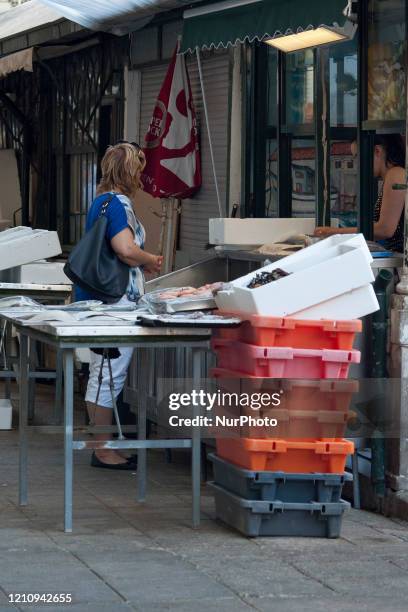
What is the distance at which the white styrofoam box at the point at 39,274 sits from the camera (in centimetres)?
1180

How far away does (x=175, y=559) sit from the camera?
667 centimetres

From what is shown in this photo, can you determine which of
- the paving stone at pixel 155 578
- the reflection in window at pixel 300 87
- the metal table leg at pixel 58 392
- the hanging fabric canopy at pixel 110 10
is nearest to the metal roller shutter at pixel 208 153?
the hanging fabric canopy at pixel 110 10

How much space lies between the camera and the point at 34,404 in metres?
12.0

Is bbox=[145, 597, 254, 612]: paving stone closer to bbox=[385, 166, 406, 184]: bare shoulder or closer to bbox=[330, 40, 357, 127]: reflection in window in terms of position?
bbox=[385, 166, 406, 184]: bare shoulder

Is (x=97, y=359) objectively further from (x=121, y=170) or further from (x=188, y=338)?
(x=188, y=338)

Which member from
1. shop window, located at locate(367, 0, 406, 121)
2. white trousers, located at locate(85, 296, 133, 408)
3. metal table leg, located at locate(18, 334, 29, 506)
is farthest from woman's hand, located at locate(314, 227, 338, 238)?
metal table leg, located at locate(18, 334, 29, 506)

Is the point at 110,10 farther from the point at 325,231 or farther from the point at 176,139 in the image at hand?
the point at 325,231

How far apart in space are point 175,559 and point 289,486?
2.59 ft

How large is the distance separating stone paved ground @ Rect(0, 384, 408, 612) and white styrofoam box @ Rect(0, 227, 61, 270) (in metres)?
3.22

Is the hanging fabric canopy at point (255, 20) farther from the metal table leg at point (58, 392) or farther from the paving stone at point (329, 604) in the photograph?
the paving stone at point (329, 604)

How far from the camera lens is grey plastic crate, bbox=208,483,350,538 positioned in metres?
7.09

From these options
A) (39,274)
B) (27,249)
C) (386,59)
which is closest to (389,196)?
(386,59)

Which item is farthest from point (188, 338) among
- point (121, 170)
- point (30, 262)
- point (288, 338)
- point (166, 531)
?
point (30, 262)

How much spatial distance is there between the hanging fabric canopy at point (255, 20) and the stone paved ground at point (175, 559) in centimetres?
283
